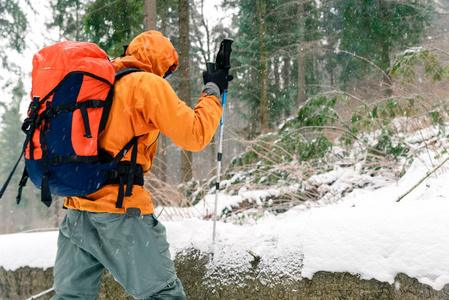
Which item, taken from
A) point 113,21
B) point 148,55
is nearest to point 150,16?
point 113,21

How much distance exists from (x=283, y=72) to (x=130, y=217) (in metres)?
17.1

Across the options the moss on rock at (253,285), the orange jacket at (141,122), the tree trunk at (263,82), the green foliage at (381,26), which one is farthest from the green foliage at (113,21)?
the green foliage at (381,26)

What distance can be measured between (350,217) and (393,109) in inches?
123

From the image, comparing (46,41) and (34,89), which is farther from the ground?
(46,41)

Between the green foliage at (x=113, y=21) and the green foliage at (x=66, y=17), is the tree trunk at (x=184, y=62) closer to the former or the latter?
the green foliage at (x=113, y=21)

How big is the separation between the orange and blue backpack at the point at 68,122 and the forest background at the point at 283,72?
2.06 m

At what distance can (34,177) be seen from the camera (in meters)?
1.59

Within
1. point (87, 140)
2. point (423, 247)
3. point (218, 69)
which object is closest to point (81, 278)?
point (87, 140)

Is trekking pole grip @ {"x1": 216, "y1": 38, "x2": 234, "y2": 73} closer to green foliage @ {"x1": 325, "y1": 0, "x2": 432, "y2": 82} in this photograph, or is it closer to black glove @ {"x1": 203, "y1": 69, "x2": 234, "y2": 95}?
black glove @ {"x1": 203, "y1": 69, "x2": 234, "y2": 95}

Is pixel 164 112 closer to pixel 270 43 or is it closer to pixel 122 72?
pixel 122 72

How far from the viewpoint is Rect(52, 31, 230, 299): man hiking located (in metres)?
1.62

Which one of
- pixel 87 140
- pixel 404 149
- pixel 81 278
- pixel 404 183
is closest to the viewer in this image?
pixel 87 140

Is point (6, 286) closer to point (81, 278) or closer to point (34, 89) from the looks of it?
point (81, 278)

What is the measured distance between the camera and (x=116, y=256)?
1.61 meters
